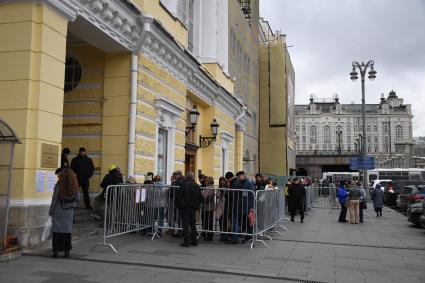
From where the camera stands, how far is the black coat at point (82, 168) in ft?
33.9

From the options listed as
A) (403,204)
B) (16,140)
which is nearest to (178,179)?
(16,140)

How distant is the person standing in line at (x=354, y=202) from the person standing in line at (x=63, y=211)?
12062mm

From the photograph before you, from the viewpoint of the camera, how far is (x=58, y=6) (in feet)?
27.6

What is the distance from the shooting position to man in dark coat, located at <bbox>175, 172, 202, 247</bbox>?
9.57 metres

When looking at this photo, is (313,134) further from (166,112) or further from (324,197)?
(166,112)

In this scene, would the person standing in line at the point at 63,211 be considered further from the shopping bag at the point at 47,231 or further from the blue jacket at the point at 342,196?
the blue jacket at the point at 342,196

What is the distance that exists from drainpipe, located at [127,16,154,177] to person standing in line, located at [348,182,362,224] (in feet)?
30.6

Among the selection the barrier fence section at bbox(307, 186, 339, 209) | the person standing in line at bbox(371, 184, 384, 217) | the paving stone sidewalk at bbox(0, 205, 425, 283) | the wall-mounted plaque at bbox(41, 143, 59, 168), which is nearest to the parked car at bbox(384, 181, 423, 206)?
the barrier fence section at bbox(307, 186, 339, 209)

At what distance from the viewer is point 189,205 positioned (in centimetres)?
956

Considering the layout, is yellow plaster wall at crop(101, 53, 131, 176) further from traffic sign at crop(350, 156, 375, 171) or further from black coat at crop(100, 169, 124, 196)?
traffic sign at crop(350, 156, 375, 171)

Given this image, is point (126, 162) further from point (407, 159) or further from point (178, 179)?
point (407, 159)

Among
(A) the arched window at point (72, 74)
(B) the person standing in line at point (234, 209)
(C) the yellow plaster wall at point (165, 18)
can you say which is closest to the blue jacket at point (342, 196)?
(C) the yellow plaster wall at point (165, 18)

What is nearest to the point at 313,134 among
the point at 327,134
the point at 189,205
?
the point at 327,134

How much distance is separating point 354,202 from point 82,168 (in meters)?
10.9
